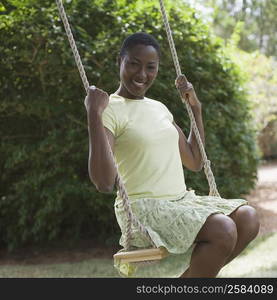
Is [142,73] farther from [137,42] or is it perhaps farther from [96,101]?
[96,101]

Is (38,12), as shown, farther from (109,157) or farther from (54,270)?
(109,157)

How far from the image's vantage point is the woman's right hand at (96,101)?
2444mm

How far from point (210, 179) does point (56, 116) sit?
272 cm

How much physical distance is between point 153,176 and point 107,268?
2.57m

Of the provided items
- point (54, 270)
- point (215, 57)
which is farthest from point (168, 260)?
point (215, 57)

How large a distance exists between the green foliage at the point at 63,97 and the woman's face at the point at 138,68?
242cm

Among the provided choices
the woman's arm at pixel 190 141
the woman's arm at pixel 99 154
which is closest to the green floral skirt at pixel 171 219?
the woman's arm at pixel 99 154

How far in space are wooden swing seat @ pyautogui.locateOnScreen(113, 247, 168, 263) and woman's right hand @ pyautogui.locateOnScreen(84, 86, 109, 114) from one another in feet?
2.20

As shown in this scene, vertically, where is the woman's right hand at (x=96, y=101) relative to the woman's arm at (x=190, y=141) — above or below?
above

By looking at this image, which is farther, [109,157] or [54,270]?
[54,270]

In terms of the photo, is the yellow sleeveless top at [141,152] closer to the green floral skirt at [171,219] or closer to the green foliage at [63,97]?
the green floral skirt at [171,219]

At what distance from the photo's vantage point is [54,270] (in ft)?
16.4

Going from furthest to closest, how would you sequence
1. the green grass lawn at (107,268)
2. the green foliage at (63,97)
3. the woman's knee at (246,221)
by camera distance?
the green foliage at (63,97) → the green grass lawn at (107,268) → the woman's knee at (246,221)

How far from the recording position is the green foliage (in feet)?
16.9
